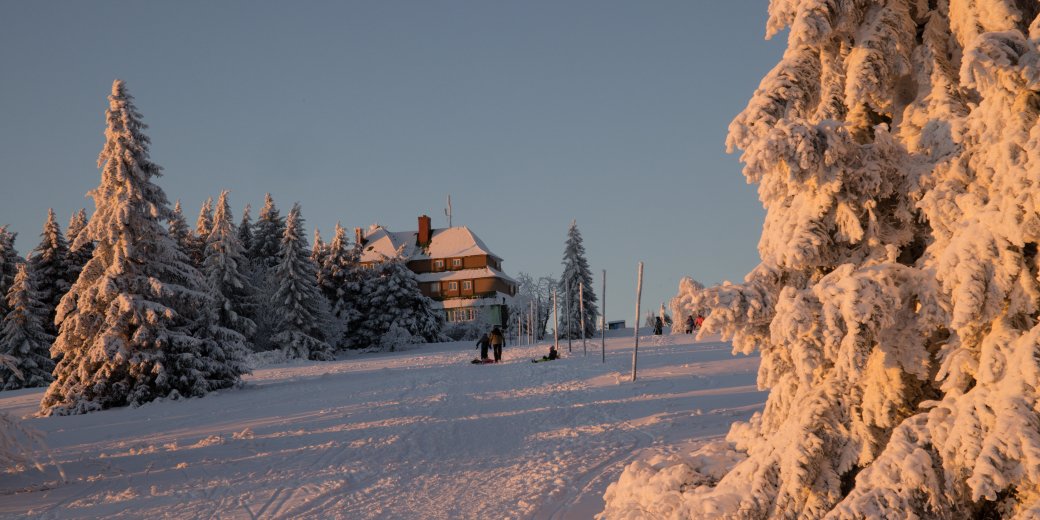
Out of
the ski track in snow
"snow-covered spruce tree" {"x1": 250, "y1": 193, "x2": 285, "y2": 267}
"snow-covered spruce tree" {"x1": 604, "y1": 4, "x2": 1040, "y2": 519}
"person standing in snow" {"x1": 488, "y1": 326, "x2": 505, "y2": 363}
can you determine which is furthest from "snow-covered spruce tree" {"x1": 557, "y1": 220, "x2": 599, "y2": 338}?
"snow-covered spruce tree" {"x1": 604, "y1": 4, "x2": 1040, "y2": 519}

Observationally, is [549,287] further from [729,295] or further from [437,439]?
[729,295]

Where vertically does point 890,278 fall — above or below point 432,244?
below

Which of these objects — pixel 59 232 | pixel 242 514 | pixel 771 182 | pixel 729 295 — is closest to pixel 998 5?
pixel 771 182

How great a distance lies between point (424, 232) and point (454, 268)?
5884mm

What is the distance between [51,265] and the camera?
4338 centimetres

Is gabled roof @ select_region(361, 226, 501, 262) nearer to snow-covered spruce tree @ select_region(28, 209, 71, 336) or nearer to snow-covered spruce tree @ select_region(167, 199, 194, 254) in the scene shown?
snow-covered spruce tree @ select_region(167, 199, 194, 254)

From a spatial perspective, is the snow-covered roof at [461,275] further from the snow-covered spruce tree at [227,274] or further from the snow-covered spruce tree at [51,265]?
the snow-covered spruce tree at [51,265]

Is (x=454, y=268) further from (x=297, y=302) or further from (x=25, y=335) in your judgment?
(x=25, y=335)

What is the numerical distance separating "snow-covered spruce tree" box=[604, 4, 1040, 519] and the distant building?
67.5 metres

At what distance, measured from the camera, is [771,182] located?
5938 mm

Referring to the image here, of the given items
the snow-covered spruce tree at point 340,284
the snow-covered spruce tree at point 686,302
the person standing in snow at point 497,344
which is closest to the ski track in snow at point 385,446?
the snow-covered spruce tree at point 686,302

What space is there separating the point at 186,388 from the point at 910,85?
2252 cm

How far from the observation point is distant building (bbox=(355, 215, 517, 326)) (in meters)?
76.0

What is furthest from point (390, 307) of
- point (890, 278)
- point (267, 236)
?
point (890, 278)
